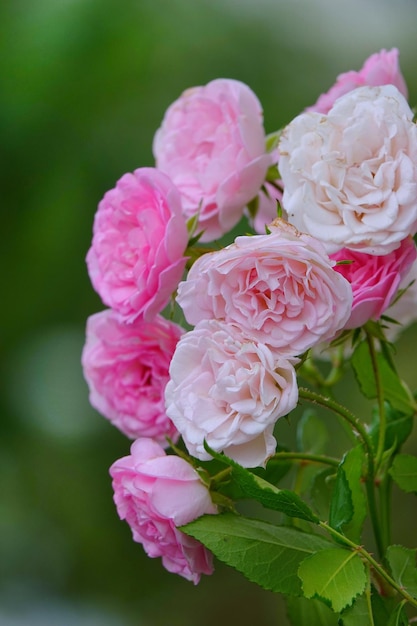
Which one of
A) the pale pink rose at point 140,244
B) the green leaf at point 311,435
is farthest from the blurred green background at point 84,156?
the pale pink rose at point 140,244

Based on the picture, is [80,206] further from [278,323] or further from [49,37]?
[278,323]

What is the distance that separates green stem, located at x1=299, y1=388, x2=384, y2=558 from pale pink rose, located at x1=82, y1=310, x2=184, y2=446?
0.37 ft

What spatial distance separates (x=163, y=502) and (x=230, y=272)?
122mm

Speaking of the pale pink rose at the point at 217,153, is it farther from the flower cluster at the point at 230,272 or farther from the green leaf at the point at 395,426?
the green leaf at the point at 395,426

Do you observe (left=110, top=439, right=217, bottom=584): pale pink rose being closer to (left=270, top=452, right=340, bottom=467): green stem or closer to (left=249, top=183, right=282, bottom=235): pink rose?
(left=270, top=452, right=340, bottom=467): green stem

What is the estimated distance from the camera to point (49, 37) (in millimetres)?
1339

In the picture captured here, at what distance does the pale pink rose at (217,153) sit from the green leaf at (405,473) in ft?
0.57

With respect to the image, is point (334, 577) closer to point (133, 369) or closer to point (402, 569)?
point (402, 569)

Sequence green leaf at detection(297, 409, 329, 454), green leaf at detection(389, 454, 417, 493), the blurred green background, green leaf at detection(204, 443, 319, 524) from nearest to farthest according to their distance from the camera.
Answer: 1. green leaf at detection(204, 443, 319, 524)
2. green leaf at detection(389, 454, 417, 493)
3. green leaf at detection(297, 409, 329, 454)
4. the blurred green background

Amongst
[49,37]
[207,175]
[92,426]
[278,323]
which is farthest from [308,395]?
[49,37]

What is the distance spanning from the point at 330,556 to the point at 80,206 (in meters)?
1.02

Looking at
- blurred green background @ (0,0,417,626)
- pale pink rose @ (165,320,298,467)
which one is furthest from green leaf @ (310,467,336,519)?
blurred green background @ (0,0,417,626)

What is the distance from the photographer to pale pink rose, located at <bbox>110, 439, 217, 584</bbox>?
1.31 ft

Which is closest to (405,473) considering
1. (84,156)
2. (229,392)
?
(229,392)
